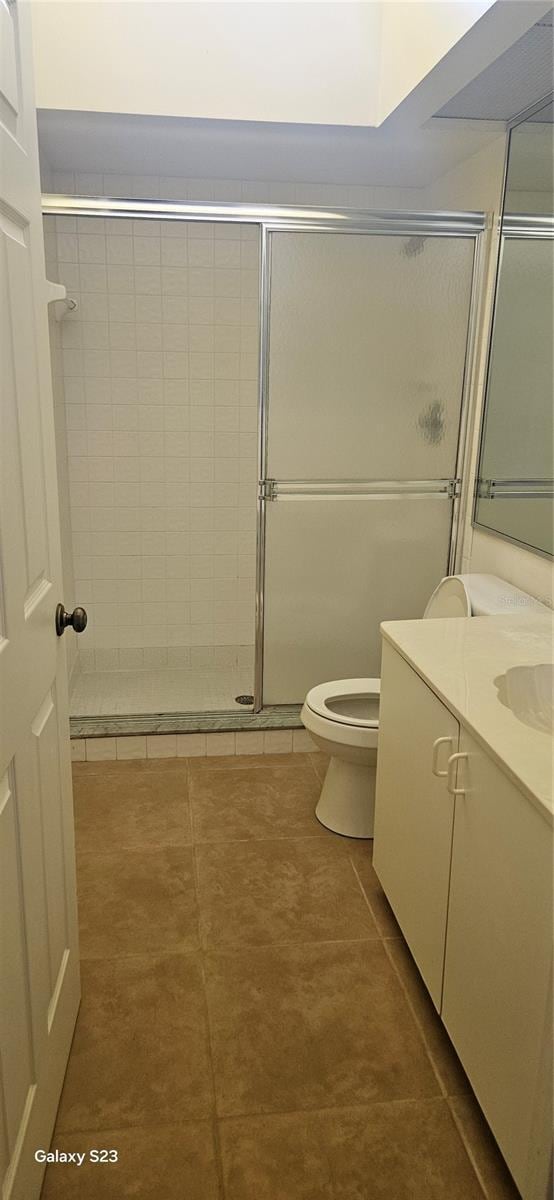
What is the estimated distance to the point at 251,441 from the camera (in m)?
4.01

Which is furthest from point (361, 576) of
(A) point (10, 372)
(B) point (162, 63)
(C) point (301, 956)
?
(A) point (10, 372)

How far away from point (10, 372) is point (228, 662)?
2.93 meters

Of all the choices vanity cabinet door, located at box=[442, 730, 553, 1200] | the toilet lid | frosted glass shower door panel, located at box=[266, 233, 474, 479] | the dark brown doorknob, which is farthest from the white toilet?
the dark brown doorknob

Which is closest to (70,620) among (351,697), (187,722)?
(351,697)

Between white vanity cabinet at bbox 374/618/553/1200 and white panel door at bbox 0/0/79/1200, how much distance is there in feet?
2.57

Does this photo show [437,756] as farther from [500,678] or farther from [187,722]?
[187,722]

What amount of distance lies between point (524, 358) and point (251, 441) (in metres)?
1.69

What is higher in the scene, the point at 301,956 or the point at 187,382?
the point at 187,382

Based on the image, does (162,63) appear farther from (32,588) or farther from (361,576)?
(32,588)

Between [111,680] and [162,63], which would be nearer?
[162,63]

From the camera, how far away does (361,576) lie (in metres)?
3.18

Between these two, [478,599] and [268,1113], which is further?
[478,599]

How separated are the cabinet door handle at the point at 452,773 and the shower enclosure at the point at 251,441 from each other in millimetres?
1561

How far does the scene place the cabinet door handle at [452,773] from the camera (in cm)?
160
